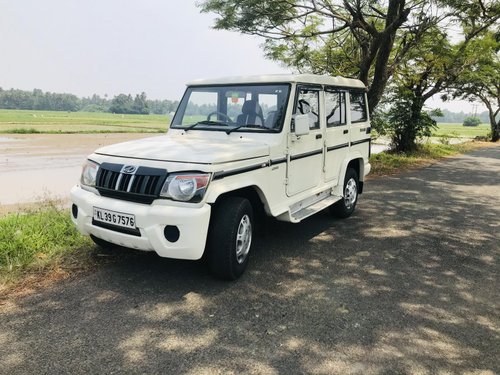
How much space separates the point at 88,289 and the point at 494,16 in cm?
1311

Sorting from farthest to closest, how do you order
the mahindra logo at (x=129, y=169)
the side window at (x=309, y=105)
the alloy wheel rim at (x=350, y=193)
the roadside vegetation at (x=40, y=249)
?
1. the alloy wheel rim at (x=350, y=193)
2. the side window at (x=309, y=105)
3. the roadside vegetation at (x=40, y=249)
4. the mahindra logo at (x=129, y=169)

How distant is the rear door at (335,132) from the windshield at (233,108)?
1.13 metres

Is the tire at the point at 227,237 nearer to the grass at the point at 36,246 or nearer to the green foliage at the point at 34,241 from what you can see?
the grass at the point at 36,246

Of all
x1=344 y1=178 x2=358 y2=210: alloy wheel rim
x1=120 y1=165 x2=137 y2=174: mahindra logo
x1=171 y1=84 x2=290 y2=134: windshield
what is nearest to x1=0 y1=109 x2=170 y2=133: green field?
x1=344 y1=178 x2=358 y2=210: alloy wheel rim

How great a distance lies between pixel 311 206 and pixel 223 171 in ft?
6.49

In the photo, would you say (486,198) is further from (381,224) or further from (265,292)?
(265,292)

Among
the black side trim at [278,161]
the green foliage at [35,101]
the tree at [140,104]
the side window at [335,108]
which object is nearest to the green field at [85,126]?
the black side trim at [278,161]

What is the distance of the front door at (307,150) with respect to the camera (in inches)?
188

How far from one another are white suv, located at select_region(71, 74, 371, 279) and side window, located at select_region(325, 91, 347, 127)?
0.05 feet

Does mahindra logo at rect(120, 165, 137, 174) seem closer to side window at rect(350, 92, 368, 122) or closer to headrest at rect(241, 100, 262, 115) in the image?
headrest at rect(241, 100, 262, 115)

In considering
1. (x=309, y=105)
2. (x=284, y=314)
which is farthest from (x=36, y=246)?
(x=309, y=105)

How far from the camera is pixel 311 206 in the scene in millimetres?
5316

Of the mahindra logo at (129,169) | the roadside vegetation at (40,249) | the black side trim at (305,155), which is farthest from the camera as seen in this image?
the black side trim at (305,155)

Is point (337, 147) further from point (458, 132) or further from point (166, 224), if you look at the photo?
point (458, 132)
